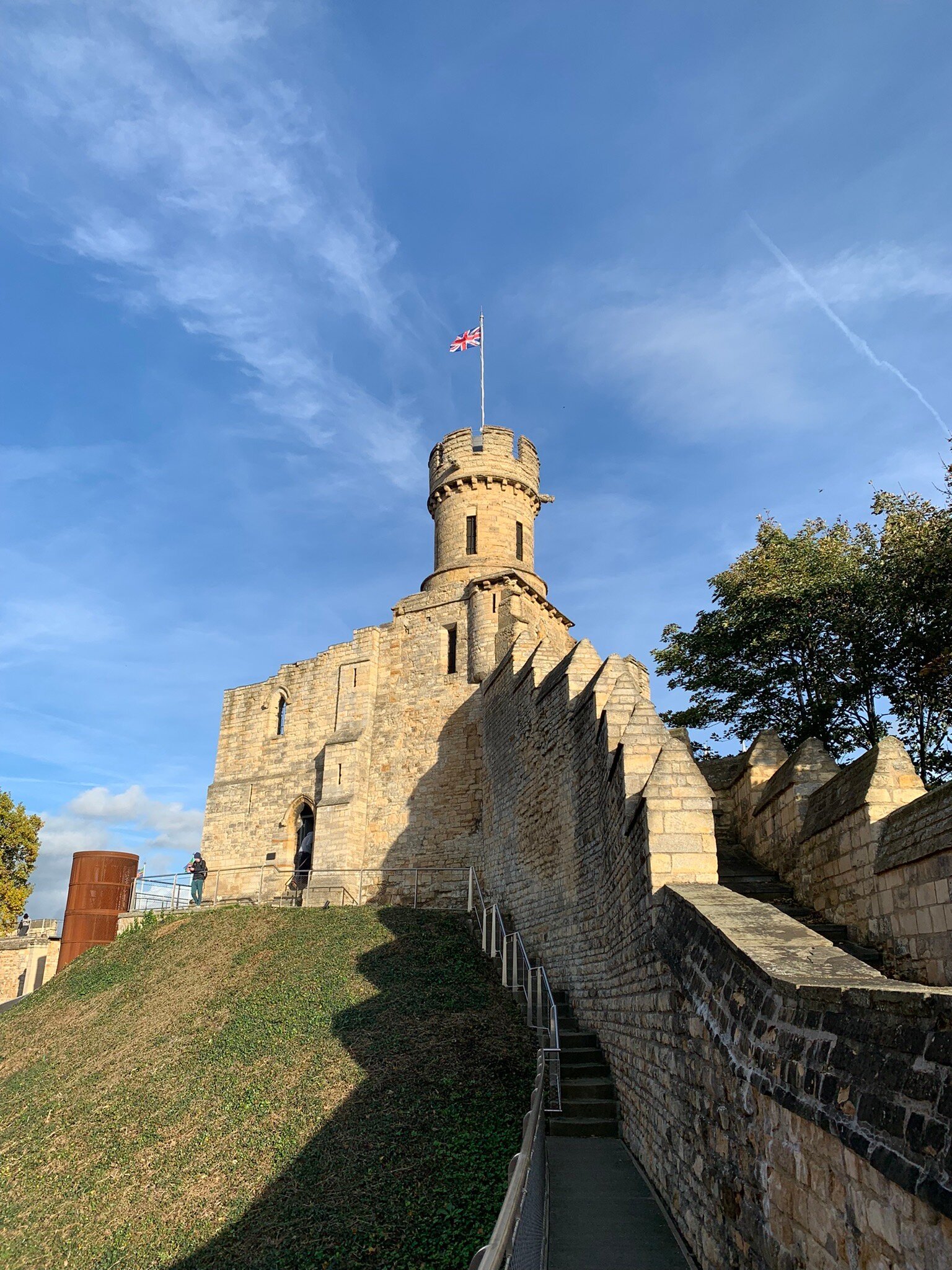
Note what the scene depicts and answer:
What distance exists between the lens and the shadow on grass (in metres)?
6.58

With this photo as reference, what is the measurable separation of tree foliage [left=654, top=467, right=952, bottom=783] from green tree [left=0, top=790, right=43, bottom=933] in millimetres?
27158

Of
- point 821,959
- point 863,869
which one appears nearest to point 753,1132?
point 821,959

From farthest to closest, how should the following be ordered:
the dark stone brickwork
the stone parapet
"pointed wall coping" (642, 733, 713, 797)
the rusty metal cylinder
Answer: the rusty metal cylinder → "pointed wall coping" (642, 733, 713, 797) → the dark stone brickwork → the stone parapet

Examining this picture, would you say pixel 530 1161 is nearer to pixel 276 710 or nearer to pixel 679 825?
pixel 679 825

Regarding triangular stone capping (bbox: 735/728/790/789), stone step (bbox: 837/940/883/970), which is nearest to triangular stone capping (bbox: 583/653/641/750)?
triangular stone capping (bbox: 735/728/790/789)

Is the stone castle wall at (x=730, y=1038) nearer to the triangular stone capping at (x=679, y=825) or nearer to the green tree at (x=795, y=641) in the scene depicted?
the triangular stone capping at (x=679, y=825)

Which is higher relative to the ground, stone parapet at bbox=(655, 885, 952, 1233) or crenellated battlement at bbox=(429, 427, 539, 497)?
crenellated battlement at bbox=(429, 427, 539, 497)

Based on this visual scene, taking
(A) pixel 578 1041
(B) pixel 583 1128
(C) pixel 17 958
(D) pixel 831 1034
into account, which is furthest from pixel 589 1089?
(C) pixel 17 958

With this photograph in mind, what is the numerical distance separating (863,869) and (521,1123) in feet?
13.9

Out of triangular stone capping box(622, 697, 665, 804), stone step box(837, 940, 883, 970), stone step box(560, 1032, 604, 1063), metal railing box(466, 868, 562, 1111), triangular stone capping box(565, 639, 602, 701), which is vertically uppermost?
triangular stone capping box(565, 639, 602, 701)

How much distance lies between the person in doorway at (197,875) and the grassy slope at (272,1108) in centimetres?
609

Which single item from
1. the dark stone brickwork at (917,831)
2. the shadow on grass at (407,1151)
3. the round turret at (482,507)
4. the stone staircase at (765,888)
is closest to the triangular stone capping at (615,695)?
the stone staircase at (765,888)

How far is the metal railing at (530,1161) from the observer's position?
365 centimetres

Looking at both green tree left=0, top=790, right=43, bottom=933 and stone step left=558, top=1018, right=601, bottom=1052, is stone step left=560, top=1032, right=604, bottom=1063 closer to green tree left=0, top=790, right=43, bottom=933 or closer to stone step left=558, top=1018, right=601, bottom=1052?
stone step left=558, top=1018, right=601, bottom=1052
